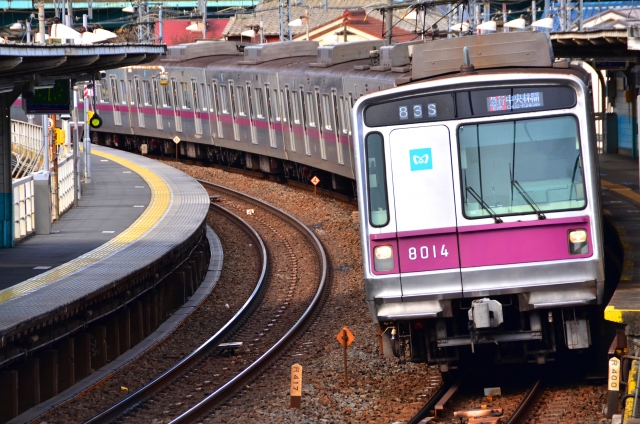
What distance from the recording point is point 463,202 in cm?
904

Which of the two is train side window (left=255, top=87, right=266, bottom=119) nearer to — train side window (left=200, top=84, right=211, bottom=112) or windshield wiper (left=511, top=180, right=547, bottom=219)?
train side window (left=200, top=84, right=211, bottom=112)

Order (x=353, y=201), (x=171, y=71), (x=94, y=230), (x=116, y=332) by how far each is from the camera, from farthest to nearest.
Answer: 1. (x=171, y=71)
2. (x=353, y=201)
3. (x=94, y=230)
4. (x=116, y=332)

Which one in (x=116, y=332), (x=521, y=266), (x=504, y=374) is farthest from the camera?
(x=116, y=332)

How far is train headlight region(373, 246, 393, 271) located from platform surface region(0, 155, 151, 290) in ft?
17.3

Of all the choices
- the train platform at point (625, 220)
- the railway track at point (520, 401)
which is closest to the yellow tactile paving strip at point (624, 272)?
the train platform at point (625, 220)

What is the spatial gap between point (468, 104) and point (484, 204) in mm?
815

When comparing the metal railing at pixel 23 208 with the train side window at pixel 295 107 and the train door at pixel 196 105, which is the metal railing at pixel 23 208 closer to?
the train side window at pixel 295 107

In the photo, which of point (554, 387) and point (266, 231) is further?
point (266, 231)

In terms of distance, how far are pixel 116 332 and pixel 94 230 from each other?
5.16 m

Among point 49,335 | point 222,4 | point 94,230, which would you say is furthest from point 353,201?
point 222,4

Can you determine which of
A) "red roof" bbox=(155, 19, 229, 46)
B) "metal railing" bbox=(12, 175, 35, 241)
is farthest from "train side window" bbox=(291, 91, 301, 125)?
"red roof" bbox=(155, 19, 229, 46)

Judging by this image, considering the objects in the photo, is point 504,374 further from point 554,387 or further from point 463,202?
point 463,202

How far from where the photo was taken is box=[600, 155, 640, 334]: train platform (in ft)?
27.1

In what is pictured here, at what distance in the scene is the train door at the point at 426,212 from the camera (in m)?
9.01
